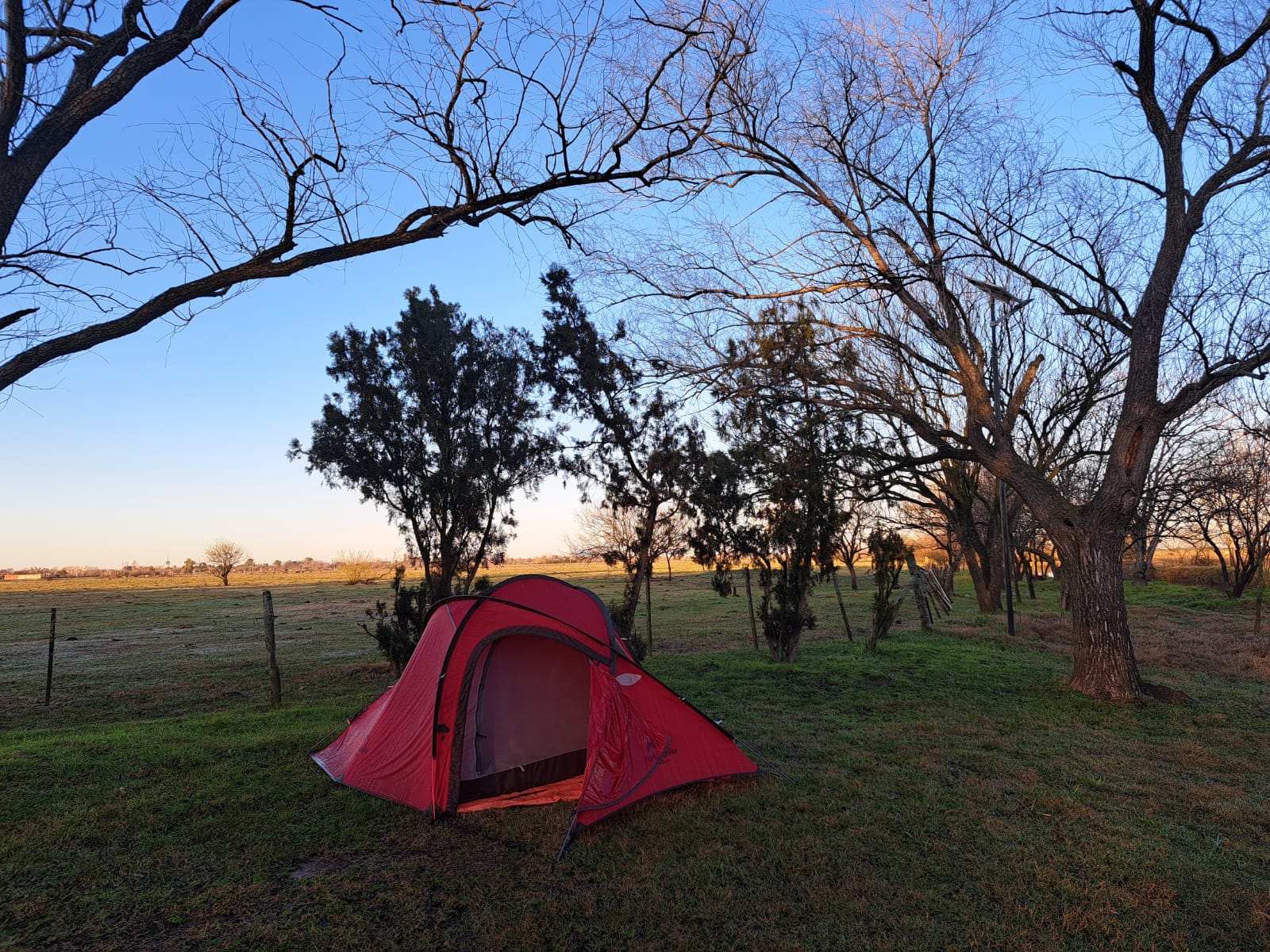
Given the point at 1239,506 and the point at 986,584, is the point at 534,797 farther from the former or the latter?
Result: the point at 1239,506

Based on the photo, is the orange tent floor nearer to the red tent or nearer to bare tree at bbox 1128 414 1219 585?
the red tent

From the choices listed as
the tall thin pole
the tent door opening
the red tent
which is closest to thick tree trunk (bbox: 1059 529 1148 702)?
the tall thin pole

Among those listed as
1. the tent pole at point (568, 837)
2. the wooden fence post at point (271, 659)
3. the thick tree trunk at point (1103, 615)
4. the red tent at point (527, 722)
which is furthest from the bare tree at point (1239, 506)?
the wooden fence post at point (271, 659)

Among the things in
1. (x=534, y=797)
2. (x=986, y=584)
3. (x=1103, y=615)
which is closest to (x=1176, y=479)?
(x=986, y=584)

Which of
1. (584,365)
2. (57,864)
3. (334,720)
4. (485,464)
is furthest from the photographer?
(485,464)

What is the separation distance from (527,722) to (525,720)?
28 millimetres

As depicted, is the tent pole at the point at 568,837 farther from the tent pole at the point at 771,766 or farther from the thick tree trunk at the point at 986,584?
the thick tree trunk at the point at 986,584

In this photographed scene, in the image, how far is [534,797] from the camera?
664 cm

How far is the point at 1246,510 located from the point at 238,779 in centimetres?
3637

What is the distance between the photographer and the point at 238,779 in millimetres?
6871

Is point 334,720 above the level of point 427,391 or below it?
below

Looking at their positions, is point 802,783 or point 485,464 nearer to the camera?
point 802,783

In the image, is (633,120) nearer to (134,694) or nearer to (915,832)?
(915,832)

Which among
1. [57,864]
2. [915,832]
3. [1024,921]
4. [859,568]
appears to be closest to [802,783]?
[915,832]
